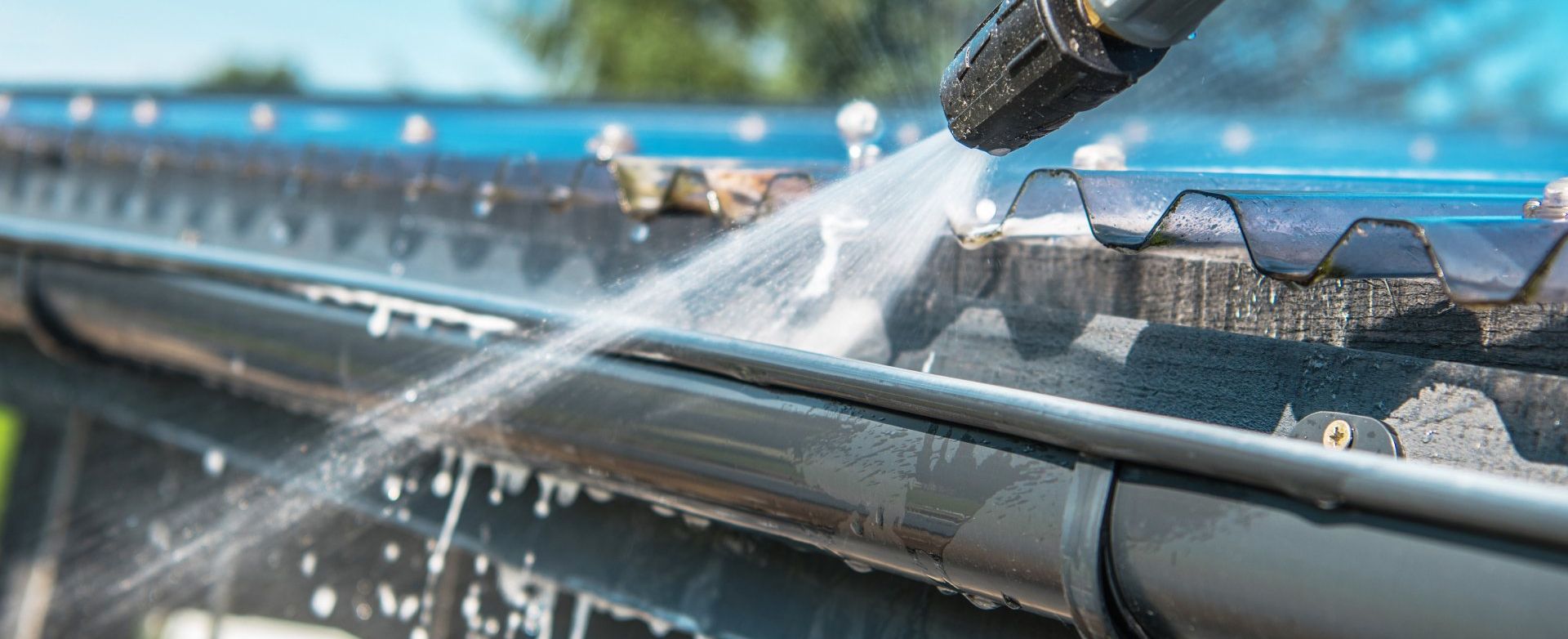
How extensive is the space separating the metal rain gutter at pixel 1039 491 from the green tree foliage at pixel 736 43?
13.0 m

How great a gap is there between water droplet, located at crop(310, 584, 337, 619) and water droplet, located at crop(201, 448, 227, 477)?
17.5 inches

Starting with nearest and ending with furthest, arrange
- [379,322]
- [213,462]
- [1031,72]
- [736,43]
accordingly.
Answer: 1. [1031,72]
2. [379,322]
3. [213,462]
4. [736,43]

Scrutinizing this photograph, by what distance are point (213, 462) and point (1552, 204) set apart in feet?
9.25

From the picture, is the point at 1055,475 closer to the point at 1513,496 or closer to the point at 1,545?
the point at 1513,496

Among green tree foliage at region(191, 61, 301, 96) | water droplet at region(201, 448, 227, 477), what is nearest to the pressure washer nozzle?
water droplet at region(201, 448, 227, 477)

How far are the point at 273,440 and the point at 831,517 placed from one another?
1.78m

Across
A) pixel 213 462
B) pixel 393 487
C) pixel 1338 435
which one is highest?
pixel 1338 435

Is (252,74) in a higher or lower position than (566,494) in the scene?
higher

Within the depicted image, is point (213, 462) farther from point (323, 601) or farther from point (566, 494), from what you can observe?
point (566, 494)

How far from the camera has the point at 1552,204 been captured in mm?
1212

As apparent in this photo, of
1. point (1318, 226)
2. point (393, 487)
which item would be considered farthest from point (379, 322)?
point (1318, 226)

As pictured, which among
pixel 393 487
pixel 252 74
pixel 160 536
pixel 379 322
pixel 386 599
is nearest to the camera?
pixel 379 322

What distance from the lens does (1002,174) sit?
5.59 feet

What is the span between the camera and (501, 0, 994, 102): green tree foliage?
16.8 m
